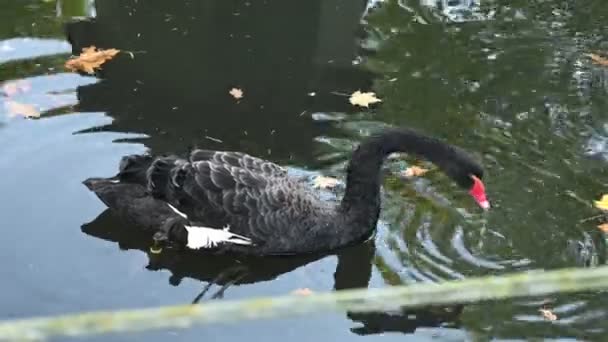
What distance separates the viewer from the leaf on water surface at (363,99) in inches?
230

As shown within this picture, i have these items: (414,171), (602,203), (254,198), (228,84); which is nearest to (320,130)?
(414,171)

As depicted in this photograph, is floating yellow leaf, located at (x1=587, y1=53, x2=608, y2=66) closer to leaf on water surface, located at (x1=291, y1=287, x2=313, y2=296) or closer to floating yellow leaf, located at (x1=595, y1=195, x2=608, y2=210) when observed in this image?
floating yellow leaf, located at (x1=595, y1=195, x2=608, y2=210)

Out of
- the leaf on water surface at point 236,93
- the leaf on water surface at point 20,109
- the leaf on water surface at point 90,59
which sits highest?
the leaf on water surface at point 90,59

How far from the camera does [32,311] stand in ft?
12.6

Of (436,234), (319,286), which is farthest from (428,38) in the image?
(319,286)

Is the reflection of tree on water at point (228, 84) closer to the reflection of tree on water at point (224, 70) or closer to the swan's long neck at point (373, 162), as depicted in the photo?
the reflection of tree on water at point (224, 70)

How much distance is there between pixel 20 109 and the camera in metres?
5.47

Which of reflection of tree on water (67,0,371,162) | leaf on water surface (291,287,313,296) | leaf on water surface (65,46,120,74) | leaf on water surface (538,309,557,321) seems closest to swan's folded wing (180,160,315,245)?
leaf on water surface (291,287,313,296)

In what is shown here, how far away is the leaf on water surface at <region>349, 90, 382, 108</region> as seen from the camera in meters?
5.84

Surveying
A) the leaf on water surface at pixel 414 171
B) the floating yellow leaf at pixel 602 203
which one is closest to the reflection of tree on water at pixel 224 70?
the leaf on water surface at pixel 414 171

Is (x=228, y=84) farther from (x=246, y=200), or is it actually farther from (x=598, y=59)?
(x=598, y=59)

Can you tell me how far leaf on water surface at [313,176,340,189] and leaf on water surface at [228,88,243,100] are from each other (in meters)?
1.21

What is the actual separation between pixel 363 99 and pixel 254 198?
6.06 ft

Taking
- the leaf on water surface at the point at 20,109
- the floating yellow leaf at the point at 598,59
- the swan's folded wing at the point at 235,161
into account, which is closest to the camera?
the swan's folded wing at the point at 235,161
